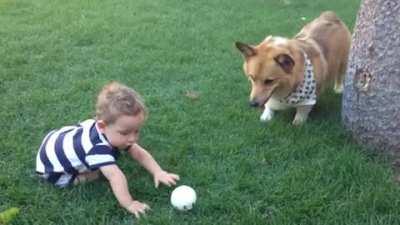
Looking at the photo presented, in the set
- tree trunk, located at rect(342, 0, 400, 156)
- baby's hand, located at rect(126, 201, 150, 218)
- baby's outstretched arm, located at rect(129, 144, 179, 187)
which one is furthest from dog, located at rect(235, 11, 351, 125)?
baby's hand, located at rect(126, 201, 150, 218)

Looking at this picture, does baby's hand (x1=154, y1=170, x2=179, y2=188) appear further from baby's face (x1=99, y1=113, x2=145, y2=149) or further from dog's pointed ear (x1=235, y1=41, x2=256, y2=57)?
dog's pointed ear (x1=235, y1=41, x2=256, y2=57)

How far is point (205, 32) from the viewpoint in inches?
302

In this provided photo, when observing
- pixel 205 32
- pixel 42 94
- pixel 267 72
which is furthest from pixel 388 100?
pixel 205 32

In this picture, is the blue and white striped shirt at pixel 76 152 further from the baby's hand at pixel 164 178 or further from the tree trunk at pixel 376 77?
the tree trunk at pixel 376 77

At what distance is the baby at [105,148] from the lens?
352 cm

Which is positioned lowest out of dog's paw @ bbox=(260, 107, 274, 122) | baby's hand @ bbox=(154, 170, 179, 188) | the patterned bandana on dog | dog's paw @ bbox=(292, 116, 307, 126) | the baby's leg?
dog's paw @ bbox=(292, 116, 307, 126)

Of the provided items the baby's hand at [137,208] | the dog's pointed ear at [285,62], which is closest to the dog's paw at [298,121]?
the dog's pointed ear at [285,62]

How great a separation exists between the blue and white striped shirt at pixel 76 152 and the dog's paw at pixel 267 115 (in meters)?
1.55

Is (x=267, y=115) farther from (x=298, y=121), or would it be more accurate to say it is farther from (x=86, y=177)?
(x=86, y=177)

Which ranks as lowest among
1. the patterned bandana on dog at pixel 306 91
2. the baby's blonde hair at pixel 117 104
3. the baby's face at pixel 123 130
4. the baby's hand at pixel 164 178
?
the baby's hand at pixel 164 178

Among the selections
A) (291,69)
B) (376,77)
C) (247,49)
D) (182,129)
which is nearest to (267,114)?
(291,69)

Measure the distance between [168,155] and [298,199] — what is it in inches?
40.7

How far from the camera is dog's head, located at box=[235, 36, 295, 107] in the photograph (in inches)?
181

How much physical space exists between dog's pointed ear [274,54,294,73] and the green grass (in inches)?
19.1
